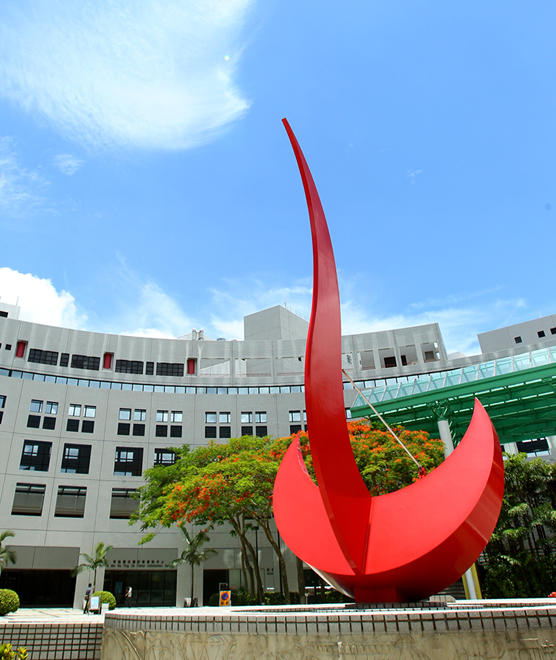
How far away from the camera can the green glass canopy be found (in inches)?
856

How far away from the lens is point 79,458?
36.7 meters

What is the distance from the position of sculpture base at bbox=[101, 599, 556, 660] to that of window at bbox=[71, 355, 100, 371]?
36.6 metres

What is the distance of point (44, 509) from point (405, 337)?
99.1ft

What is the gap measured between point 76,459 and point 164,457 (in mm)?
6026

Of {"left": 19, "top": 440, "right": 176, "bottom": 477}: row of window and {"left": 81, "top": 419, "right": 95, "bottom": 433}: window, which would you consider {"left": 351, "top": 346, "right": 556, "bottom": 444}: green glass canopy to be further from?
{"left": 81, "top": 419, "right": 95, "bottom": 433}: window

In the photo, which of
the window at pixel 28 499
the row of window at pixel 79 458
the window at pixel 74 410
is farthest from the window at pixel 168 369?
the window at pixel 28 499

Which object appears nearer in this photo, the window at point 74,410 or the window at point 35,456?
the window at point 35,456

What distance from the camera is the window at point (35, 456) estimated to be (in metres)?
35.1

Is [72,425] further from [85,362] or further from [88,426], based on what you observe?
[85,362]

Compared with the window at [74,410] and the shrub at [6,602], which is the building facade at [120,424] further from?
the shrub at [6,602]

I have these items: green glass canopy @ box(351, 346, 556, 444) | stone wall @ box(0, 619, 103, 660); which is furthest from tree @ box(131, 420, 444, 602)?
stone wall @ box(0, 619, 103, 660)

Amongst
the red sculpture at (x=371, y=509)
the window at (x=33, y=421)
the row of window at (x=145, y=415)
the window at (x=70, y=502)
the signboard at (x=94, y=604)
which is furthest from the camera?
the row of window at (x=145, y=415)

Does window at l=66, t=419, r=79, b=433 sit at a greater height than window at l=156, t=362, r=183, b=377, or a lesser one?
lesser

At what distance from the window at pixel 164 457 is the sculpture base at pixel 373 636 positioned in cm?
3302
